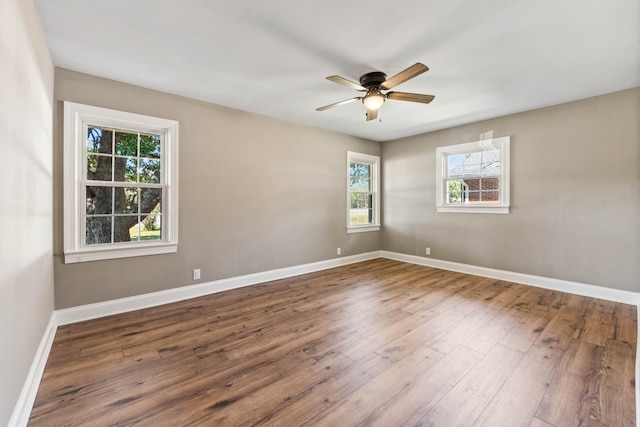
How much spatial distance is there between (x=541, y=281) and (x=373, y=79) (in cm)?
375

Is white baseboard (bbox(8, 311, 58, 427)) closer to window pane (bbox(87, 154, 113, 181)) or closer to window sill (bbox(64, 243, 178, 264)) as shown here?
window sill (bbox(64, 243, 178, 264))

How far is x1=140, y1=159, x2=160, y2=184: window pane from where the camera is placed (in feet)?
11.0

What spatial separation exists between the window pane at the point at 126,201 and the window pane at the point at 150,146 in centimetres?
46

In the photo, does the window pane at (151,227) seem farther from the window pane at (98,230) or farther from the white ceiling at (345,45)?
the white ceiling at (345,45)

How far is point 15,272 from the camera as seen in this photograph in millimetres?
1550

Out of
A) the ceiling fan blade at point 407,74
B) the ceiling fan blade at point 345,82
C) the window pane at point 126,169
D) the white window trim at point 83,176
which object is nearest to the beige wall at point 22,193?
A: the white window trim at point 83,176

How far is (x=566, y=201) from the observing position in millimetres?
3844

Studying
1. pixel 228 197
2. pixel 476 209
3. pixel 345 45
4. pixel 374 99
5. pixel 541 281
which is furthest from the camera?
pixel 476 209

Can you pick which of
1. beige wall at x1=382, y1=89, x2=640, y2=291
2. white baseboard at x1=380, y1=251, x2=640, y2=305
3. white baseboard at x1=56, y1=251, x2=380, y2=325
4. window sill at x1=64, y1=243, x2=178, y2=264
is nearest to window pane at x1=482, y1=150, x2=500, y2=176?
beige wall at x1=382, y1=89, x2=640, y2=291

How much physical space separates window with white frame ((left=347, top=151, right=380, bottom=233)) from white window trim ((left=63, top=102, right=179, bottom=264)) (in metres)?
3.17

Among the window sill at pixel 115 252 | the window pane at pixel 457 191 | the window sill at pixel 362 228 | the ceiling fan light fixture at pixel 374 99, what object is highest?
the ceiling fan light fixture at pixel 374 99

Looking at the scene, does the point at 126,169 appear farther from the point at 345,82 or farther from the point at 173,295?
the point at 345,82

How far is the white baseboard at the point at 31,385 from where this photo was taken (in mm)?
1504

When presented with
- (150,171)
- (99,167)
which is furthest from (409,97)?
(99,167)
